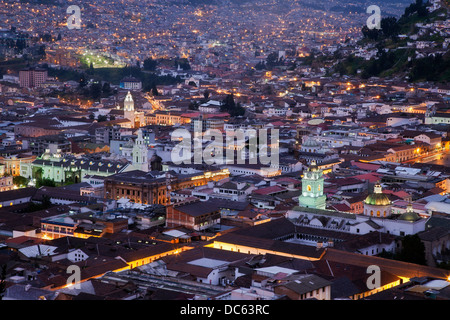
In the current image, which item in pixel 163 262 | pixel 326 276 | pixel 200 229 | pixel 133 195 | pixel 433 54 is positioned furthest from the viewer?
pixel 433 54

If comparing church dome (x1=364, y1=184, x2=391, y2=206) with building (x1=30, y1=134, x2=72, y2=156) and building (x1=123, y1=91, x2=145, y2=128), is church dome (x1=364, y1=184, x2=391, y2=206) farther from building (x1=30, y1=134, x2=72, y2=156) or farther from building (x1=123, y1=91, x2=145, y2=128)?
building (x1=123, y1=91, x2=145, y2=128)

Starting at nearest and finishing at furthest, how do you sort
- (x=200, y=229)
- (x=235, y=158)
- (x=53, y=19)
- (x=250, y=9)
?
1. (x=200, y=229)
2. (x=235, y=158)
3. (x=53, y=19)
4. (x=250, y=9)

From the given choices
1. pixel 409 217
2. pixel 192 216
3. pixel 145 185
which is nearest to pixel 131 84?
pixel 145 185

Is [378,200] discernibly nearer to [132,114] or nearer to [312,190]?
[312,190]

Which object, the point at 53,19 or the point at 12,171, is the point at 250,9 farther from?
the point at 12,171

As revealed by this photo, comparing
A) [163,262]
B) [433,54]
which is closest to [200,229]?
[163,262]

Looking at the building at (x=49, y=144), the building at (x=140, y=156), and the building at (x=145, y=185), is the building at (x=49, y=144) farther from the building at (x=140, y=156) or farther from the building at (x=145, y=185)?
the building at (x=145, y=185)

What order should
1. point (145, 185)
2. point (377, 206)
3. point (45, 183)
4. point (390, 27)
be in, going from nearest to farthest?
1. point (377, 206)
2. point (145, 185)
3. point (45, 183)
4. point (390, 27)
